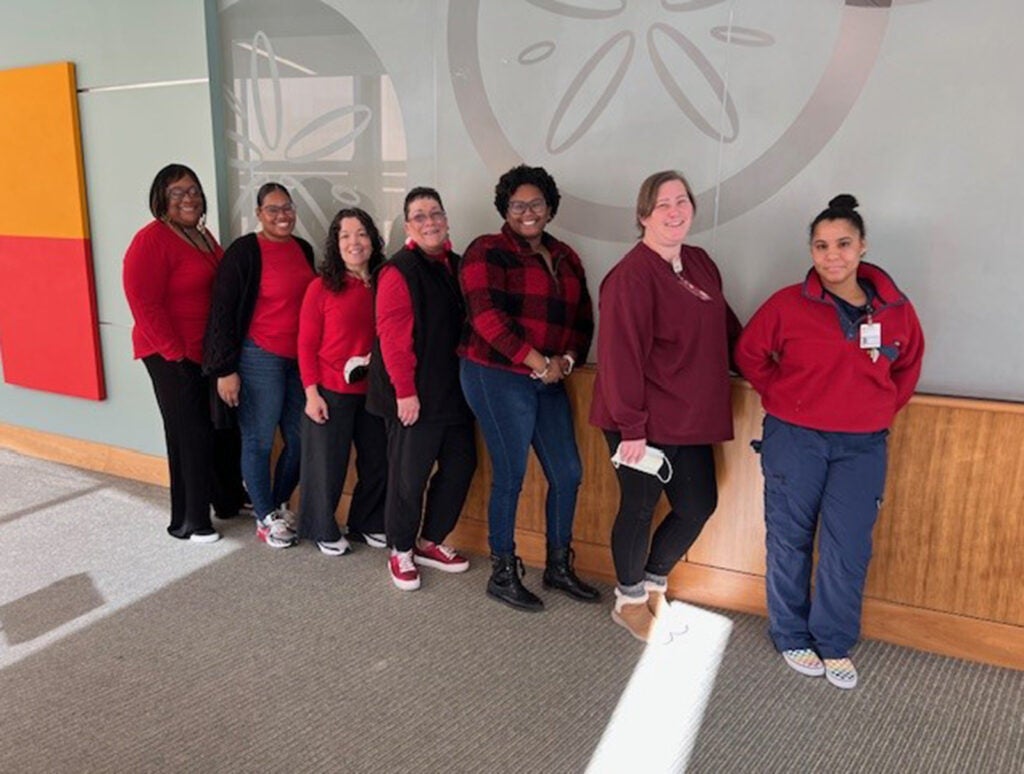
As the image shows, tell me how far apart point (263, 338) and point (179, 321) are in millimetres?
407

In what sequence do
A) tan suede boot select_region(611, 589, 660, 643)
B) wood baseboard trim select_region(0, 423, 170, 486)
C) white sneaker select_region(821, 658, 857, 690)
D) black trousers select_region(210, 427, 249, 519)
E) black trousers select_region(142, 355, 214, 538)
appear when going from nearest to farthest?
white sneaker select_region(821, 658, 857, 690), tan suede boot select_region(611, 589, 660, 643), black trousers select_region(142, 355, 214, 538), black trousers select_region(210, 427, 249, 519), wood baseboard trim select_region(0, 423, 170, 486)

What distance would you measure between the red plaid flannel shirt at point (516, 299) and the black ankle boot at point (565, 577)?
2.65 feet

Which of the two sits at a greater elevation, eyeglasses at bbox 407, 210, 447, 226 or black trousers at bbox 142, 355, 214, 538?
eyeglasses at bbox 407, 210, 447, 226

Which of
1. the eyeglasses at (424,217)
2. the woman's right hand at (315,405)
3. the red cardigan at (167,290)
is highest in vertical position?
the eyeglasses at (424,217)

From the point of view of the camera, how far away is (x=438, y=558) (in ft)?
11.8

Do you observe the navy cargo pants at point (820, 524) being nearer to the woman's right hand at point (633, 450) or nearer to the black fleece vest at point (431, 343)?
the woman's right hand at point (633, 450)

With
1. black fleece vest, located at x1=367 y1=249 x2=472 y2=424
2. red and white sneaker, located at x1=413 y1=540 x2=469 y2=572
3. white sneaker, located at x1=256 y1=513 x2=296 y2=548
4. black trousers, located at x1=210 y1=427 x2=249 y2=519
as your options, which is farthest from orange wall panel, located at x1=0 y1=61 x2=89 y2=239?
red and white sneaker, located at x1=413 y1=540 x2=469 y2=572

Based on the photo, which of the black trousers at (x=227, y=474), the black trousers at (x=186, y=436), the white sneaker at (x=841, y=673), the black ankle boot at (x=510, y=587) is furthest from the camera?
the black trousers at (x=227, y=474)

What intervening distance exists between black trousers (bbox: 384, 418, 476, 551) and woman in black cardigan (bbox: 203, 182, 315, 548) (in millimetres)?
645

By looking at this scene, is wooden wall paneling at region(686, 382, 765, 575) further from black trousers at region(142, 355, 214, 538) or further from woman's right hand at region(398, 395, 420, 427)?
black trousers at region(142, 355, 214, 538)

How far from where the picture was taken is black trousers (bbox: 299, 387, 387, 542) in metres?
3.62

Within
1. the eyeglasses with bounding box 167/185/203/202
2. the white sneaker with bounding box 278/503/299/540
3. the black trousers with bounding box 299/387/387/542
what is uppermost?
the eyeglasses with bounding box 167/185/203/202

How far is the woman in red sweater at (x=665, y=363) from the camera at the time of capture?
2.73 m

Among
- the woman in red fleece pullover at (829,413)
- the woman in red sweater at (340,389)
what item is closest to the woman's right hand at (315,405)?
the woman in red sweater at (340,389)
